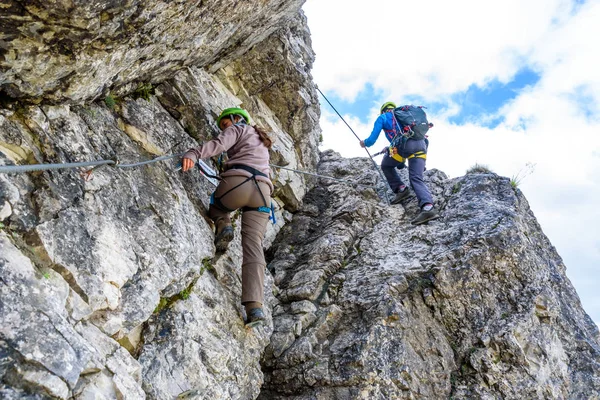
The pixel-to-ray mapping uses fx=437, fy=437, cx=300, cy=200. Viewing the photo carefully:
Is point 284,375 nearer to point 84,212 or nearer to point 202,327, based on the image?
point 202,327

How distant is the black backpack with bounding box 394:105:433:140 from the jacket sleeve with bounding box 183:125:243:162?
14.7 ft

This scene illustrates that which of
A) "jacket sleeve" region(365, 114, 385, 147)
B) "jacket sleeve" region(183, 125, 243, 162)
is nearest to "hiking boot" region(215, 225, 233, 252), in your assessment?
"jacket sleeve" region(183, 125, 243, 162)

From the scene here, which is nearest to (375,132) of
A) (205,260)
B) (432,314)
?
(432,314)

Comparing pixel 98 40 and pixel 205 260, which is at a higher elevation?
pixel 98 40

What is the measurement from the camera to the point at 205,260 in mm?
6914

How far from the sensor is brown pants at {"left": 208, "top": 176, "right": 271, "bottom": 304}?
661cm

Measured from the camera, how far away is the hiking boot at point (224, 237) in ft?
23.3

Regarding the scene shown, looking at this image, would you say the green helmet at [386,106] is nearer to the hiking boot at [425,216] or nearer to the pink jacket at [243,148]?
the hiking boot at [425,216]

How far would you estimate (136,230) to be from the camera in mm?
5699

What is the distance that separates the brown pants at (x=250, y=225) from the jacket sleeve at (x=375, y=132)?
14.4ft

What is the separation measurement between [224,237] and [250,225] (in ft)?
1.59

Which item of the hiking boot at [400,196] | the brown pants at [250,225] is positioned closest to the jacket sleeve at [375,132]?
the hiking boot at [400,196]

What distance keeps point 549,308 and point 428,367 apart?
8.56 ft

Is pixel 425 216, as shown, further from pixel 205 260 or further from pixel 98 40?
pixel 98 40
